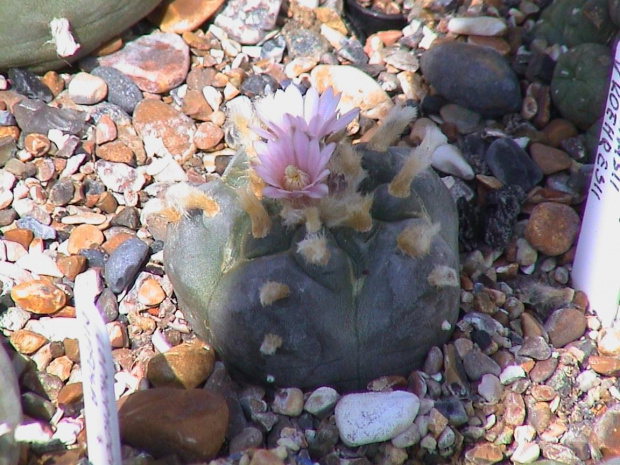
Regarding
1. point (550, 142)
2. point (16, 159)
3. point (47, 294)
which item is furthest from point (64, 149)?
point (550, 142)

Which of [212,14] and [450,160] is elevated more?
[212,14]

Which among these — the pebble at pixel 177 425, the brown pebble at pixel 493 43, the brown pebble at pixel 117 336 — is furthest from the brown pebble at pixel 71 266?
the brown pebble at pixel 493 43

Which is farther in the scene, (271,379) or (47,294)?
(47,294)

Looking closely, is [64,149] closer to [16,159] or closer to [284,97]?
[16,159]

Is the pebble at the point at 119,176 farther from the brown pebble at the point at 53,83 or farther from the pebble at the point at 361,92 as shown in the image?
the pebble at the point at 361,92

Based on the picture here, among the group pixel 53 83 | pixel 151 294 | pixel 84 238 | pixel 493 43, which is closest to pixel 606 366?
pixel 151 294

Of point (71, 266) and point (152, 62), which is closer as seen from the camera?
point (71, 266)

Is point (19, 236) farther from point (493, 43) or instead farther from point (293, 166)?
point (493, 43)
